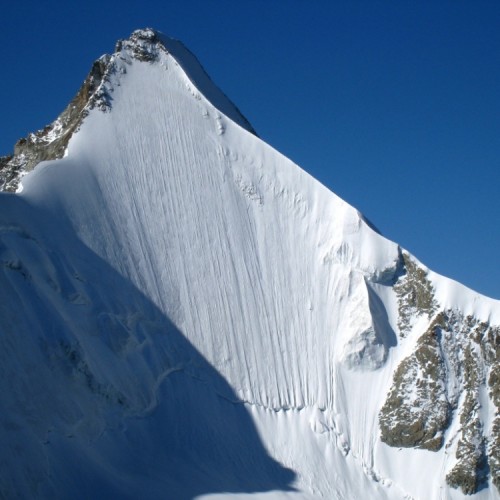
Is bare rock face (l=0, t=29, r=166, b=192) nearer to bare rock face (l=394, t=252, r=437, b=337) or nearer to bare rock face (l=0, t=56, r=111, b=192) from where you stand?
bare rock face (l=0, t=56, r=111, b=192)

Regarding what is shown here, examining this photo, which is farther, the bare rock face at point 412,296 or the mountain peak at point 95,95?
the mountain peak at point 95,95

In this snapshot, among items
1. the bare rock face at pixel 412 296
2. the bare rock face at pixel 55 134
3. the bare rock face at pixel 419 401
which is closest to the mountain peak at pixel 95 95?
the bare rock face at pixel 55 134

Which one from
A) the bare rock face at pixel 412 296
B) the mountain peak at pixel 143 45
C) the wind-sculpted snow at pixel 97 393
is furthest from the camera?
the mountain peak at pixel 143 45

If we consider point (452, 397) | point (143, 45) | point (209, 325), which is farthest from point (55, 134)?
point (452, 397)

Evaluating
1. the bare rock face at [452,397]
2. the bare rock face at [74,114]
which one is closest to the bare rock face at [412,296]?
the bare rock face at [452,397]

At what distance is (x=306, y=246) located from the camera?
4256cm

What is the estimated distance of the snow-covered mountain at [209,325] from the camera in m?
31.1

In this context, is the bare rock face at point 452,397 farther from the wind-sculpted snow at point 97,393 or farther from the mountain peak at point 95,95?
the mountain peak at point 95,95

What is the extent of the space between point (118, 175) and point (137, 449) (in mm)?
13834

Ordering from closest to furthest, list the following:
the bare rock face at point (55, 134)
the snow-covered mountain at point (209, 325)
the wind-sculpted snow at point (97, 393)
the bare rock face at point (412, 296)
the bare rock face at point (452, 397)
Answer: the wind-sculpted snow at point (97, 393), the snow-covered mountain at point (209, 325), the bare rock face at point (452, 397), the bare rock face at point (412, 296), the bare rock face at point (55, 134)

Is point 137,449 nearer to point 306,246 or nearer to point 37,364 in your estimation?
point 37,364

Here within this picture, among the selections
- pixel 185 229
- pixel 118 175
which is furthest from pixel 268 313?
pixel 118 175

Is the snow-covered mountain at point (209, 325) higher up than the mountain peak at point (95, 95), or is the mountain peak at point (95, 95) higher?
the mountain peak at point (95, 95)

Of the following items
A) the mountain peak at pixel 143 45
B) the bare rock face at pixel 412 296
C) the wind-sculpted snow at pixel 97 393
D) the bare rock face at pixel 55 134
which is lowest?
the wind-sculpted snow at pixel 97 393
